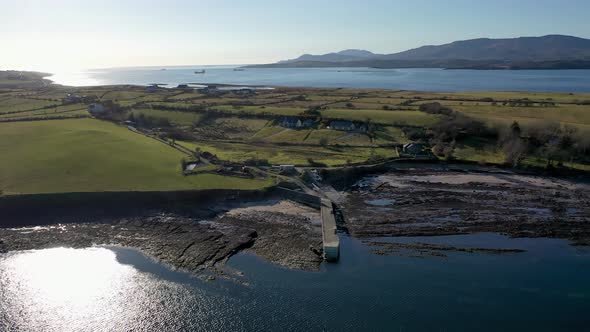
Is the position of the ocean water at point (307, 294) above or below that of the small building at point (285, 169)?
below

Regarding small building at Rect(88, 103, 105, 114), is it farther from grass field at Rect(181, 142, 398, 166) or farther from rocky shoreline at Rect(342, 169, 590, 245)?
rocky shoreline at Rect(342, 169, 590, 245)

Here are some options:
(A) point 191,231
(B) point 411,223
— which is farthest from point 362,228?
(A) point 191,231

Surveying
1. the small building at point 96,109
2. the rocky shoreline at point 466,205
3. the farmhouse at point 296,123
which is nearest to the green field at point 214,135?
the farmhouse at point 296,123

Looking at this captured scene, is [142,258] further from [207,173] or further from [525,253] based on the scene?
[525,253]

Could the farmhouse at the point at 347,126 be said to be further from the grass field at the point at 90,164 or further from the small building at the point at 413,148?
the grass field at the point at 90,164

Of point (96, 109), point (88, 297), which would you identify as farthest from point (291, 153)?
point (96, 109)

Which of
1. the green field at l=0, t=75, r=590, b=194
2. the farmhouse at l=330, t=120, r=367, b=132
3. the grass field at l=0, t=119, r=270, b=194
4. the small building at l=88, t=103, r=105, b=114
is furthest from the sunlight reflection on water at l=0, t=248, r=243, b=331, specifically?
the small building at l=88, t=103, r=105, b=114

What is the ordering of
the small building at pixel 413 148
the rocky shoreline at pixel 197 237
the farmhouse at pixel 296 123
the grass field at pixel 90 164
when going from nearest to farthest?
the rocky shoreline at pixel 197 237 < the grass field at pixel 90 164 < the small building at pixel 413 148 < the farmhouse at pixel 296 123
